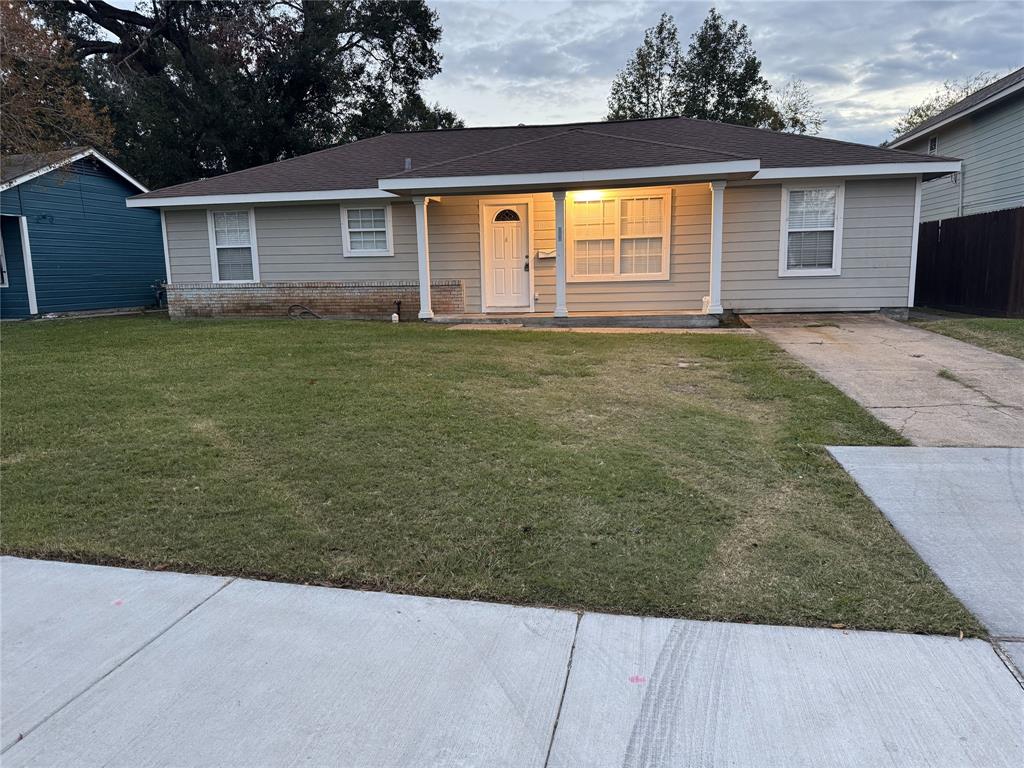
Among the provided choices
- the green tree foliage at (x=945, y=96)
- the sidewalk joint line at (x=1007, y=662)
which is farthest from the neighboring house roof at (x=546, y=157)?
the green tree foliage at (x=945, y=96)

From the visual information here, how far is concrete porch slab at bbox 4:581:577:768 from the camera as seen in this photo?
214cm

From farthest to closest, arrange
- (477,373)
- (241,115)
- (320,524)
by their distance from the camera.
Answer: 1. (241,115)
2. (477,373)
3. (320,524)

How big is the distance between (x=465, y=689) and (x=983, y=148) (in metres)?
18.4

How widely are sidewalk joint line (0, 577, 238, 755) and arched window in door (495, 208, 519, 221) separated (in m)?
11.1

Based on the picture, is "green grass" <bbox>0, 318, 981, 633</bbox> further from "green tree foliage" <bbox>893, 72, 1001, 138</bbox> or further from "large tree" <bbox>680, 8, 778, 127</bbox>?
"green tree foliage" <bbox>893, 72, 1001, 138</bbox>

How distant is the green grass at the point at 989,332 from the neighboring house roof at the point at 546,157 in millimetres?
2869

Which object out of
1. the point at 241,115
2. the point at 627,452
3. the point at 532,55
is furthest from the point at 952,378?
the point at 241,115

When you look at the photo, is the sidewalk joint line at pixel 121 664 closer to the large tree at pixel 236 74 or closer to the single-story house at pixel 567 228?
the single-story house at pixel 567 228

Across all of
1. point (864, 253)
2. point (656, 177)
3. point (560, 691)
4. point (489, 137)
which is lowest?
point (560, 691)

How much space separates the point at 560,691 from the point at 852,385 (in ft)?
Answer: 17.9

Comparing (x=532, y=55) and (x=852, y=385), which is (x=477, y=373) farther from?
(x=532, y=55)

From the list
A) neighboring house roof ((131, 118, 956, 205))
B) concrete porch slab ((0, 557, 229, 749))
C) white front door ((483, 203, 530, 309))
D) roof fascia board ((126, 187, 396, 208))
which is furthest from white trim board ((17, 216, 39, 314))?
concrete porch slab ((0, 557, 229, 749))

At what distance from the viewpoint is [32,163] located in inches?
652

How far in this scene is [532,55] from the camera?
21.5 m
